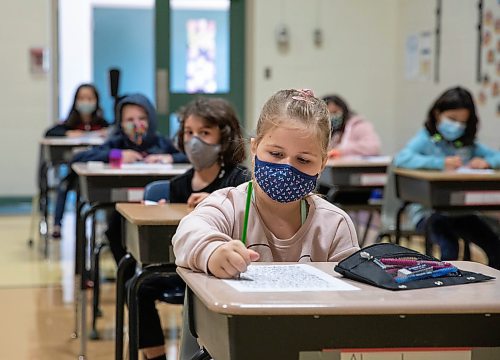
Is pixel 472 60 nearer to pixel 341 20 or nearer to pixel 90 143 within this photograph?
pixel 341 20

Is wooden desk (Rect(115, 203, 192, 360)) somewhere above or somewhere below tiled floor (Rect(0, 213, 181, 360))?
above

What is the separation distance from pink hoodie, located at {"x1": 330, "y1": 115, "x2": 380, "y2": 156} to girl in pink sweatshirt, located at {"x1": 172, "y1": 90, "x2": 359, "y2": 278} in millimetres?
4981

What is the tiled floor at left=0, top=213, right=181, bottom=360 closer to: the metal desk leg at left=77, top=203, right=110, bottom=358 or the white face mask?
the metal desk leg at left=77, top=203, right=110, bottom=358

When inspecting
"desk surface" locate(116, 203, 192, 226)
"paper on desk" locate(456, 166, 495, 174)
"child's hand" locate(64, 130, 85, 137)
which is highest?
"desk surface" locate(116, 203, 192, 226)

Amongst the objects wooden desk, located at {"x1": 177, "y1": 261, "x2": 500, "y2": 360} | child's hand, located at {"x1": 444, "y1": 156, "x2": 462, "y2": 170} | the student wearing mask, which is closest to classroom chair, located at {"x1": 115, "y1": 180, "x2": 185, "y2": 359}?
wooden desk, located at {"x1": 177, "y1": 261, "x2": 500, "y2": 360}

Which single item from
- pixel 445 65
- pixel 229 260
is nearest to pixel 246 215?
pixel 229 260

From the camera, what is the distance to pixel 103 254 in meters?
6.84

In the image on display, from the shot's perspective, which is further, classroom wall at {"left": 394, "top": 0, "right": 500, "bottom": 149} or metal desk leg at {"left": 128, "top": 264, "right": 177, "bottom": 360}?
classroom wall at {"left": 394, "top": 0, "right": 500, "bottom": 149}

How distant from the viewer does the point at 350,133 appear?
7.28 metres

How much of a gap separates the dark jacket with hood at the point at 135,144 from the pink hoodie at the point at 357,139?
7.13ft

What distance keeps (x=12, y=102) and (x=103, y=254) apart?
3.34m

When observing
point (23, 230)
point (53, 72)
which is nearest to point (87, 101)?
point (23, 230)

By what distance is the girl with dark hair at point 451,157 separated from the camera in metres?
4.85

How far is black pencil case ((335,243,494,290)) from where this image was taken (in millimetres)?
1703
